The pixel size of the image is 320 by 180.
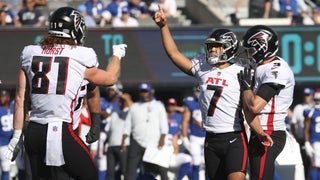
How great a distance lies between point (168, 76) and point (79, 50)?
31.9ft

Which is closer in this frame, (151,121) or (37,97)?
(37,97)

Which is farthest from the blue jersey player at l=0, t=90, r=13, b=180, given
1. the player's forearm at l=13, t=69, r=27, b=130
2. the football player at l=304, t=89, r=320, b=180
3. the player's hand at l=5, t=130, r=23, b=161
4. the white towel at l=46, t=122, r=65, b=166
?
the white towel at l=46, t=122, r=65, b=166

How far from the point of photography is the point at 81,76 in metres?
6.76

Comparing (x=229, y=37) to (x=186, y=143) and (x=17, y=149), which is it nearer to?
(x=17, y=149)

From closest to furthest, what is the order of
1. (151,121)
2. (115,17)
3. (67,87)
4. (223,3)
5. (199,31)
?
1. (67,87)
2. (151,121)
3. (199,31)
4. (115,17)
5. (223,3)

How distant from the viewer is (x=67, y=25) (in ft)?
22.5

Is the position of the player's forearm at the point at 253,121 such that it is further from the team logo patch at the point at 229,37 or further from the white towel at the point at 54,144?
the white towel at the point at 54,144

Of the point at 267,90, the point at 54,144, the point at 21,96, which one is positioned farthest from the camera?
the point at 267,90

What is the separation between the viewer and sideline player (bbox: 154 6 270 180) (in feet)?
25.6

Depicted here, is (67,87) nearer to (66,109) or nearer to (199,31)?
(66,109)

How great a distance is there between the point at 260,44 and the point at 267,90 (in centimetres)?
51

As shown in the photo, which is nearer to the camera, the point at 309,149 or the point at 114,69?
the point at 114,69

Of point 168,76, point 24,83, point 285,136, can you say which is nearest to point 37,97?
point 24,83

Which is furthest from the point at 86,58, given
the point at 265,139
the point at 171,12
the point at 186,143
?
the point at 171,12
